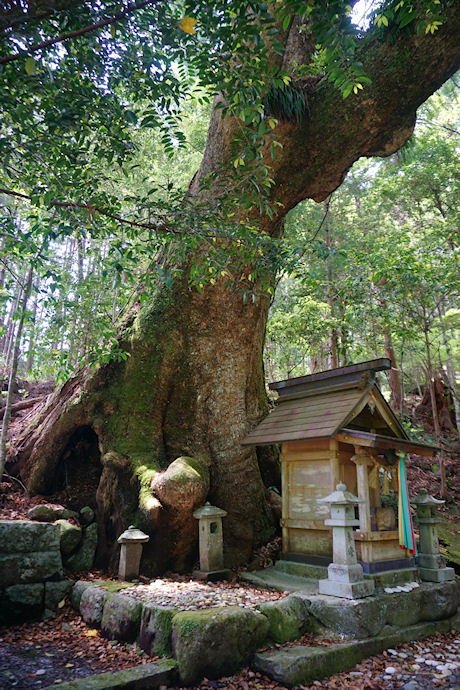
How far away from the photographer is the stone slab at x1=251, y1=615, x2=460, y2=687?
3.87 m

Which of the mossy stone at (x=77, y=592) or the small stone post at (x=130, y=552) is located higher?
the small stone post at (x=130, y=552)

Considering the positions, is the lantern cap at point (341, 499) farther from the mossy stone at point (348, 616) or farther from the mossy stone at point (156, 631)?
the mossy stone at point (156, 631)

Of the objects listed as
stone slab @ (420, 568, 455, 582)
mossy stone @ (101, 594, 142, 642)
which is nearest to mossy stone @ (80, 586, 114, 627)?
mossy stone @ (101, 594, 142, 642)

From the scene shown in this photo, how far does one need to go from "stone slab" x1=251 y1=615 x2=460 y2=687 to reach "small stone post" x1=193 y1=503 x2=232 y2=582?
5.13ft

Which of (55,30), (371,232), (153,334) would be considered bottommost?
(153,334)

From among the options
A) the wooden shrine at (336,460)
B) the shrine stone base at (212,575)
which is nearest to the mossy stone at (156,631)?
the shrine stone base at (212,575)

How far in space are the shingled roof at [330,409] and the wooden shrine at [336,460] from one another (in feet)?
0.05

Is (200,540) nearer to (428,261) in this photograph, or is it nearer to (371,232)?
(428,261)

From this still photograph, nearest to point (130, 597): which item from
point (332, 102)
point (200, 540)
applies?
point (200, 540)

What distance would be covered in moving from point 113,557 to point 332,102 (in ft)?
26.2

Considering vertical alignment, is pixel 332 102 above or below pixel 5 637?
above

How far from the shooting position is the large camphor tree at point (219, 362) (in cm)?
636

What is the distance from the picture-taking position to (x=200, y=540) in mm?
5785

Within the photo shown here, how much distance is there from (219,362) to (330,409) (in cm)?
212
